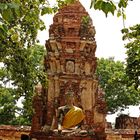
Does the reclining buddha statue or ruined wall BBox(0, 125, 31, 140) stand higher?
the reclining buddha statue

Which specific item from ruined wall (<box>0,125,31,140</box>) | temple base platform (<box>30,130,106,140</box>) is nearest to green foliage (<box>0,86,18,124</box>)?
ruined wall (<box>0,125,31,140</box>)

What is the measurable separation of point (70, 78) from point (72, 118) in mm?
2071

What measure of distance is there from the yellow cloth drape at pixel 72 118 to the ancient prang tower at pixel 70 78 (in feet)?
1.53

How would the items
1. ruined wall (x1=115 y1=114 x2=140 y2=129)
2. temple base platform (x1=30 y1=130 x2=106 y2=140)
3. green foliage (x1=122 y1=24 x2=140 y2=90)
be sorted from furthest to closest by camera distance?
ruined wall (x1=115 y1=114 x2=140 y2=129) → temple base platform (x1=30 y1=130 x2=106 y2=140) → green foliage (x1=122 y1=24 x2=140 y2=90)

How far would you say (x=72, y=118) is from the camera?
1366 centimetres

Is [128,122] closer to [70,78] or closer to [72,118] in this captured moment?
[70,78]

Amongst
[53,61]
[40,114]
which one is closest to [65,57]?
[53,61]

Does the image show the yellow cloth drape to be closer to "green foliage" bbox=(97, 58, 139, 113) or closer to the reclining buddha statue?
the reclining buddha statue

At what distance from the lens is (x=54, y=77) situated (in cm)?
1513

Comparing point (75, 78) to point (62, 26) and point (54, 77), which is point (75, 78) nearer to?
point (54, 77)

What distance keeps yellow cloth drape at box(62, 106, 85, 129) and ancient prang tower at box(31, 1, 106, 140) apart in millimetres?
466

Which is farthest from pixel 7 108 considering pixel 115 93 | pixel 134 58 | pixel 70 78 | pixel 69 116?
pixel 134 58

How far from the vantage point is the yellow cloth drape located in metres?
13.6

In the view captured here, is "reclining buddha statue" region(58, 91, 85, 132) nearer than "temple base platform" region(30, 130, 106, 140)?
No
